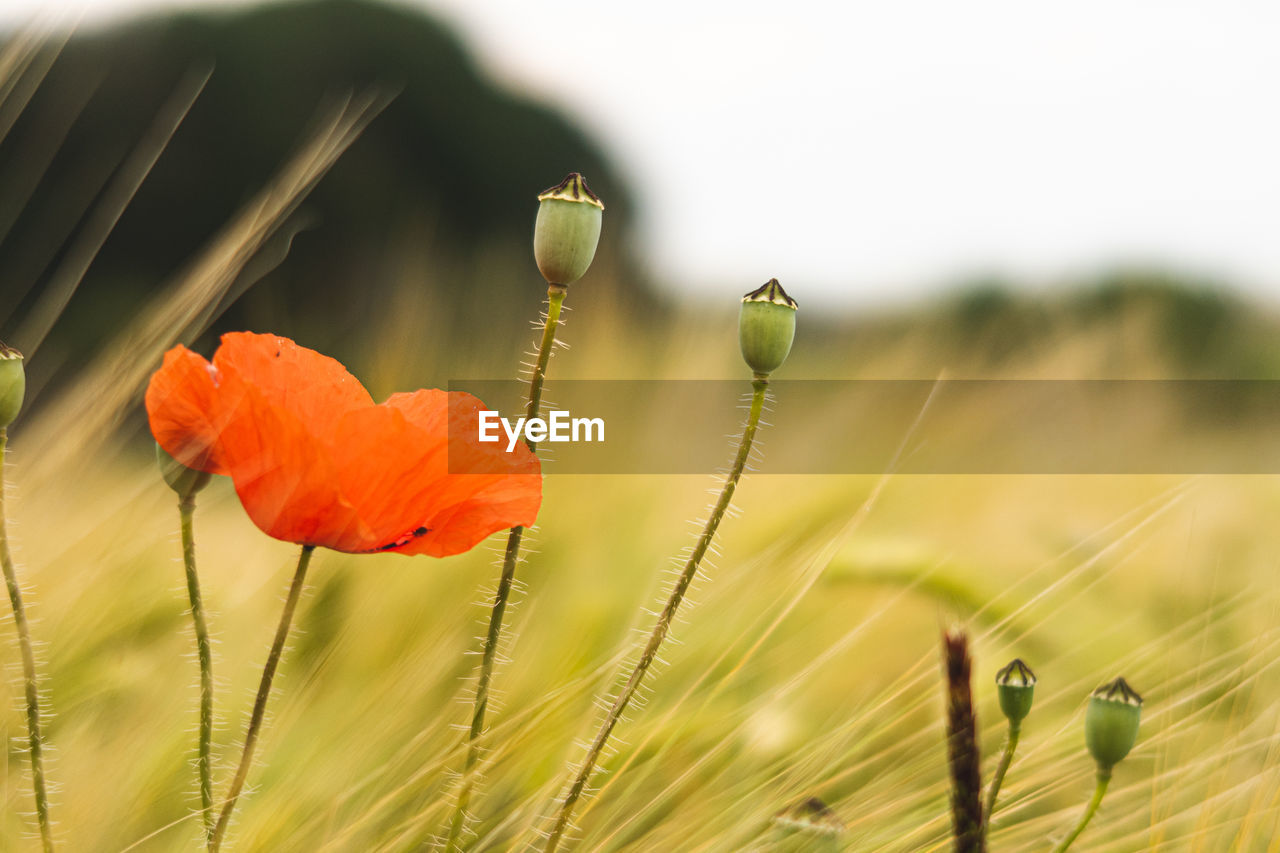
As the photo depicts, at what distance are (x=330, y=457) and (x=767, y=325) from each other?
121 mm

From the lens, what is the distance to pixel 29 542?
22.1 inches

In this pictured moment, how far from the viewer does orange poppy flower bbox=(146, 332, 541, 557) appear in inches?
10.7

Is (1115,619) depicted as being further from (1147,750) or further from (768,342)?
(768,342)

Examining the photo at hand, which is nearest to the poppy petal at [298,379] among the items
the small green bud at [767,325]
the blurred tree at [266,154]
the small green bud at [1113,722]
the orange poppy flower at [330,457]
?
the orange poppy flower at [330,457]

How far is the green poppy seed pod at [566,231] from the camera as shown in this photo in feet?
0.95

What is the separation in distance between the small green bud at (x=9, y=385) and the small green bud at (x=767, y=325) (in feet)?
0.65

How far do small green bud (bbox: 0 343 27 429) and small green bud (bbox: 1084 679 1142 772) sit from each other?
319mm

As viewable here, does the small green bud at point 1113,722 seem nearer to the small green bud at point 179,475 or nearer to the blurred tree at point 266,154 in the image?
the small green bud at point 179,475

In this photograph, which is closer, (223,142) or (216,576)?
(216,576)

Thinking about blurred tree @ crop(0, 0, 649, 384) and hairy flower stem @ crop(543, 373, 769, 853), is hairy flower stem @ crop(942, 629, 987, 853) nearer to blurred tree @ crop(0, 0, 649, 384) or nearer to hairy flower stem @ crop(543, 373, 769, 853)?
hairy flower stem @ crop(543, 373, 769, 853)

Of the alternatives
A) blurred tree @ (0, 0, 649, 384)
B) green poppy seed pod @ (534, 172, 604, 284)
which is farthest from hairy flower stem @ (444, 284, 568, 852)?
blurred tree @ (0, 0, 649, 384)

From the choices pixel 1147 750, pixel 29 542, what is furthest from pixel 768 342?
pixel 29 542

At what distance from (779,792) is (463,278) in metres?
1.40

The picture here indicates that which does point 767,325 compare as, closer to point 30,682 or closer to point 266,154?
point 30,682
